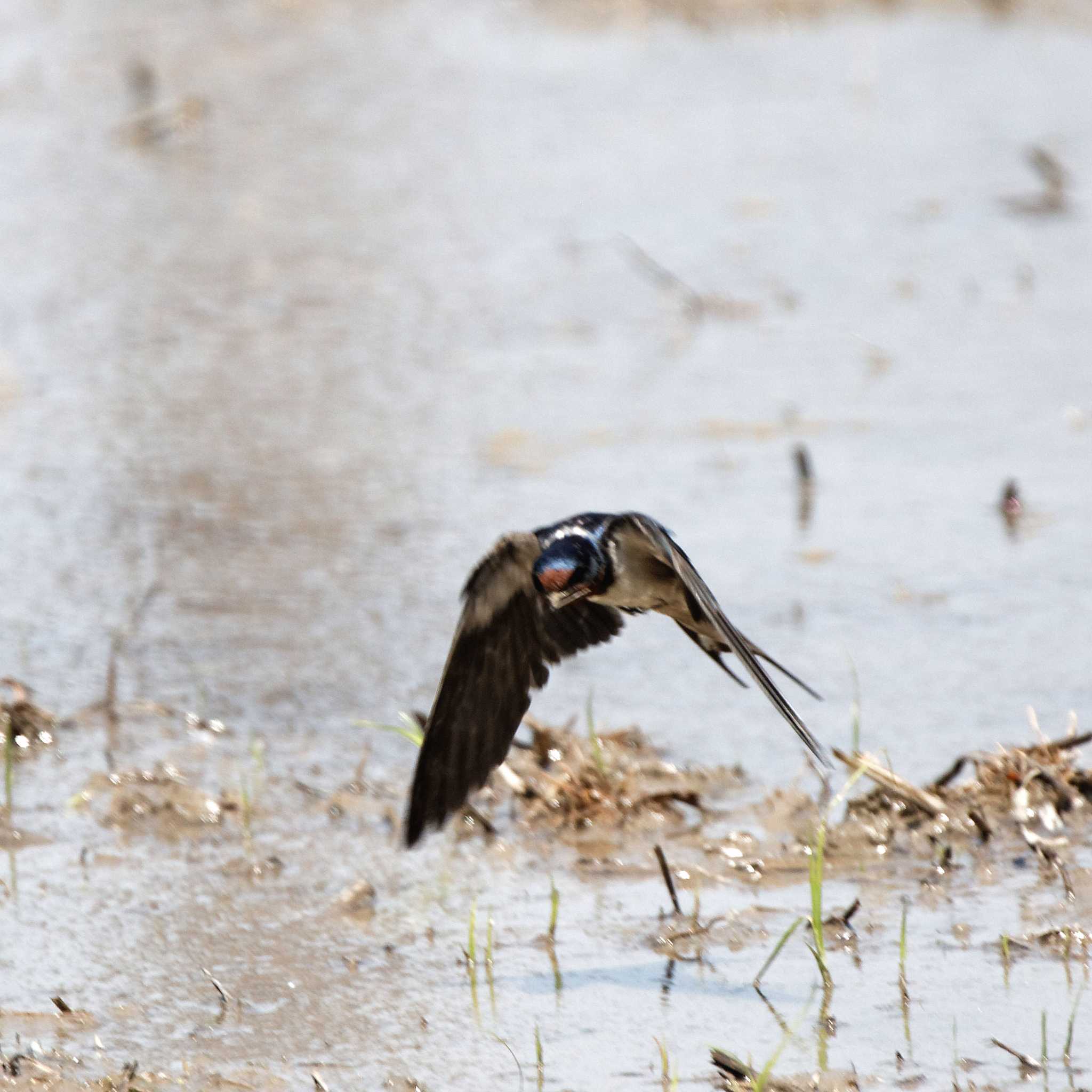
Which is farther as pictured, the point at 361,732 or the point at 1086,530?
the point at 1086,530

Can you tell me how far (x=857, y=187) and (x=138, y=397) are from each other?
13.5 feet

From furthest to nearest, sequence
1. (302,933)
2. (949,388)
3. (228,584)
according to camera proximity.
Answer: (949,388) < (228,584) < (302,933)

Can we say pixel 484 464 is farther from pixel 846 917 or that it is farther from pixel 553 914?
pixel 846 917

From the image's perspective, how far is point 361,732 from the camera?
16.2ft

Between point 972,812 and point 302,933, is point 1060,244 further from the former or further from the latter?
point 302,933

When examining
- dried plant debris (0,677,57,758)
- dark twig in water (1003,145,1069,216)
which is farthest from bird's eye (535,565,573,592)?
dark twig in water (1003,145,1069,216)

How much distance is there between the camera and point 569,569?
12.7 ft

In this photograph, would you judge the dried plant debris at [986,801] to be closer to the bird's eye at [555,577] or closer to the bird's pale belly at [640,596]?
the bird's pale belly at [640,596]

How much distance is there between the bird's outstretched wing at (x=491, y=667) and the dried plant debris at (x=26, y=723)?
3.80 feet

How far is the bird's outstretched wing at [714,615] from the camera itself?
3234mm

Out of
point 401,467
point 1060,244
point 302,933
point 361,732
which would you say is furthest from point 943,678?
point 1060,244

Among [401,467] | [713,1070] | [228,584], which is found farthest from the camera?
[401,467]

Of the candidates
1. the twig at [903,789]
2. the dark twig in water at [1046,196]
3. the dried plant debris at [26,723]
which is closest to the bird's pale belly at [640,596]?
the twig at [903,789]

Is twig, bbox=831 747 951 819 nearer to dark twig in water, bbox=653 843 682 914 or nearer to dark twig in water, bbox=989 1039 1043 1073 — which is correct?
dark twig in water, bbox=653 843 682 914
